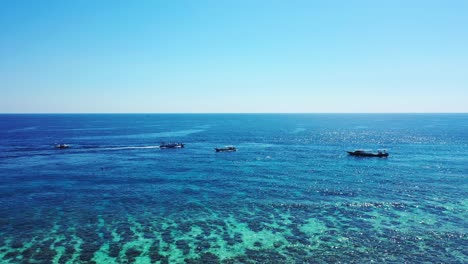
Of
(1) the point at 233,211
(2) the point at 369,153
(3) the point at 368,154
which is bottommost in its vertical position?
(1) the point at 233,211

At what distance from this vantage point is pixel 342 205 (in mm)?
53906

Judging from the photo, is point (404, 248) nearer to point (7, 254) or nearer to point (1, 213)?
point (7, 254)

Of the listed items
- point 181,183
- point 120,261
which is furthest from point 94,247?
point 181,183

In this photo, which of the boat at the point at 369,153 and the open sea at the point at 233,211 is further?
the boat at the point at 369,153

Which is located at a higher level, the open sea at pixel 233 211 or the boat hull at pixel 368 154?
the boat hull at pixel 368 154

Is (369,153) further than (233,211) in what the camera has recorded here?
Yes

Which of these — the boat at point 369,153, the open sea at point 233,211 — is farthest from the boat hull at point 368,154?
the open sea at point 233,211

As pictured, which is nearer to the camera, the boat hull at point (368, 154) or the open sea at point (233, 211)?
the open sea at point (233, 211)

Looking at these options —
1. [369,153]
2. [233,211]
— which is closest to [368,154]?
[369,153]

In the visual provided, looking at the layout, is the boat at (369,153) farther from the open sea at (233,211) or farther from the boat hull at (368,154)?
the open sea at (233,211)

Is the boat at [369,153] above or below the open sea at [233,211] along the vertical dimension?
above

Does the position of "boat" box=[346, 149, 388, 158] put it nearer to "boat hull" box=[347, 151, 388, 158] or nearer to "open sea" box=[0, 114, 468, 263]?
"boat hull" box=[347, 151, 388, 158]

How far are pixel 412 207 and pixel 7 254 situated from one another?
6017cm

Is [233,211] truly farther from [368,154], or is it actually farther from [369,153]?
[369,153]
